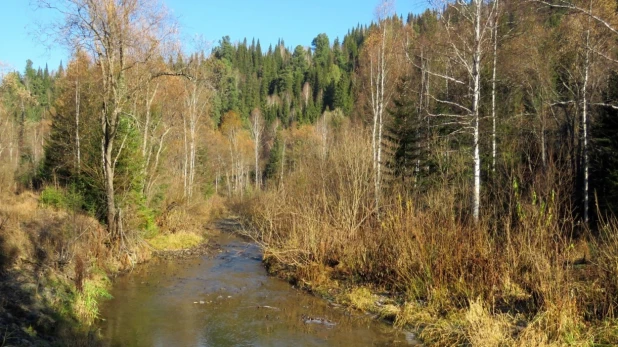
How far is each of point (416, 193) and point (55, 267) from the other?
1038 cm

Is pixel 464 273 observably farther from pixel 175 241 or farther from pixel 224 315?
pixel 175 241

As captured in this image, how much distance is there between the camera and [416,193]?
15.1 metres

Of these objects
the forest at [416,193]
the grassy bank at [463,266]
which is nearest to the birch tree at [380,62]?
the forest at [416,193]

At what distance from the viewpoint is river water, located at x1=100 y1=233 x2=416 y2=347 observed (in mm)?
9703

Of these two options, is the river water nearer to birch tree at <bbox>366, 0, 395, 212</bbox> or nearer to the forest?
the forest

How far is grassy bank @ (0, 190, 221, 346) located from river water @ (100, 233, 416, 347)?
1.93 feet

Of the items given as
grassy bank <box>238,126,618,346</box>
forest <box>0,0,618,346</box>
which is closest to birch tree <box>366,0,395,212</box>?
forest <box>0,0,618,346</box>

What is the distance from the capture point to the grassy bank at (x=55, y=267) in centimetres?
891

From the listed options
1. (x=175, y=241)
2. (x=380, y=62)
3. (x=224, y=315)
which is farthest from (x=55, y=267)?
(x=380, y=62)

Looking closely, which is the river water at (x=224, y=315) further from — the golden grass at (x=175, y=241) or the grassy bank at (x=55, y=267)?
the golden grass at (x=175, y=241)

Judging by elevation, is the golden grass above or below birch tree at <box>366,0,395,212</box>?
below

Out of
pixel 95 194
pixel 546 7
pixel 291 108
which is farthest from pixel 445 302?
pixel 291 108

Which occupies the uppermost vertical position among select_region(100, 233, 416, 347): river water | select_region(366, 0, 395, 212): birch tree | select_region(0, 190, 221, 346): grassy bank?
select_region(366, 0, 395, 212): birch tree

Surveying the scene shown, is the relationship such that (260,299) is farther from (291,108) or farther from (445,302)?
(291,108)
